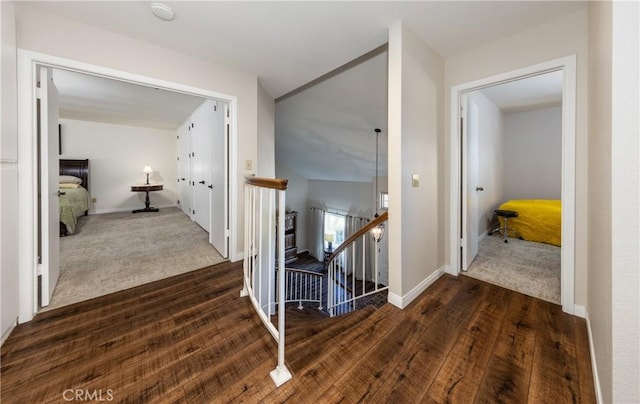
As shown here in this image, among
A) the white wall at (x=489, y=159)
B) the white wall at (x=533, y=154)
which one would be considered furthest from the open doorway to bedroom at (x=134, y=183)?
the white wall at (x=533, y=154)

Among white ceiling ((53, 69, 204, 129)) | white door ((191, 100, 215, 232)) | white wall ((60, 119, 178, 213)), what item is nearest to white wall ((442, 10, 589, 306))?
white door ((191, 100, 215, 232))

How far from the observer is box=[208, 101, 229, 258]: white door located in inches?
111

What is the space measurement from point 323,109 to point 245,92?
1675mm

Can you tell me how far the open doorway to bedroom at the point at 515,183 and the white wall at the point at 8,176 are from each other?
3502mm

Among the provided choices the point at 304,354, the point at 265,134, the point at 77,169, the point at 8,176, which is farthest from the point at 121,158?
the point at 304,354

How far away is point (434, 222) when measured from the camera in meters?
2.30

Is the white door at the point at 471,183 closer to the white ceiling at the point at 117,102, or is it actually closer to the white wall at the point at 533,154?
the white wall at the point at 533,154

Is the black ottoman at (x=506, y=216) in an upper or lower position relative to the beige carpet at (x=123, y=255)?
upper

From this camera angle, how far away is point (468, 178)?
251cm

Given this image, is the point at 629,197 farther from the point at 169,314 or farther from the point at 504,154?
the point at 504,154

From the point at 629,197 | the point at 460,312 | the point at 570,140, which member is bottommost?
the point at 460,312

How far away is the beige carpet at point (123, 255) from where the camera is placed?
2.15 meters

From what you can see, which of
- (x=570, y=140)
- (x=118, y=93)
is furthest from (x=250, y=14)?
(x=118, y=93)

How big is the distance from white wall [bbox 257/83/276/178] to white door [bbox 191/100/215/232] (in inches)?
30.5
